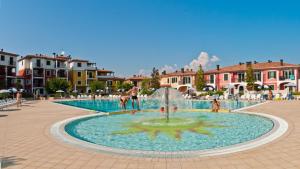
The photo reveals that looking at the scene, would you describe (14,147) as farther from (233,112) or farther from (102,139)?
(233,112)

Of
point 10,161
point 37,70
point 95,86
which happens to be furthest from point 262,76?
point 37,70

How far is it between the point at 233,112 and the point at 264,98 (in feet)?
58.5

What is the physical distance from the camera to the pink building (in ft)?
150

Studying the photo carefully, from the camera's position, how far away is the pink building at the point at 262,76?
150 feet

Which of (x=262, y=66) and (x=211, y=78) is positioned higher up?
(x=262, y=66)

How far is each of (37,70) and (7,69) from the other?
25.6 feet

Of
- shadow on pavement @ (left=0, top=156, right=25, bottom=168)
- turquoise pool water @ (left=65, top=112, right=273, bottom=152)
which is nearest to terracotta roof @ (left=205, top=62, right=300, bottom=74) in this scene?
turquoise pool water @ (left=65, top=112, right=273, bottom=152)

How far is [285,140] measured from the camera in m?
7.54

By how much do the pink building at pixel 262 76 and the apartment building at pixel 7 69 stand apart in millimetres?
43855

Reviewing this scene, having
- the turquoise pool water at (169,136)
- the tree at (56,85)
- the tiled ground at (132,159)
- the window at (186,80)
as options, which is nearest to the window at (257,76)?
the window at (186,80)

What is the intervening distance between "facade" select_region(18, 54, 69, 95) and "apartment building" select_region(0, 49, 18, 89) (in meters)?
4.44

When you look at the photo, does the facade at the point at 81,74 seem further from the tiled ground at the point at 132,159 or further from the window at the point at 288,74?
the tiled ground at the point at 132,159

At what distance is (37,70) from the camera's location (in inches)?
2306

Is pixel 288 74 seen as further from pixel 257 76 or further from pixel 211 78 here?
pixel 211 78
